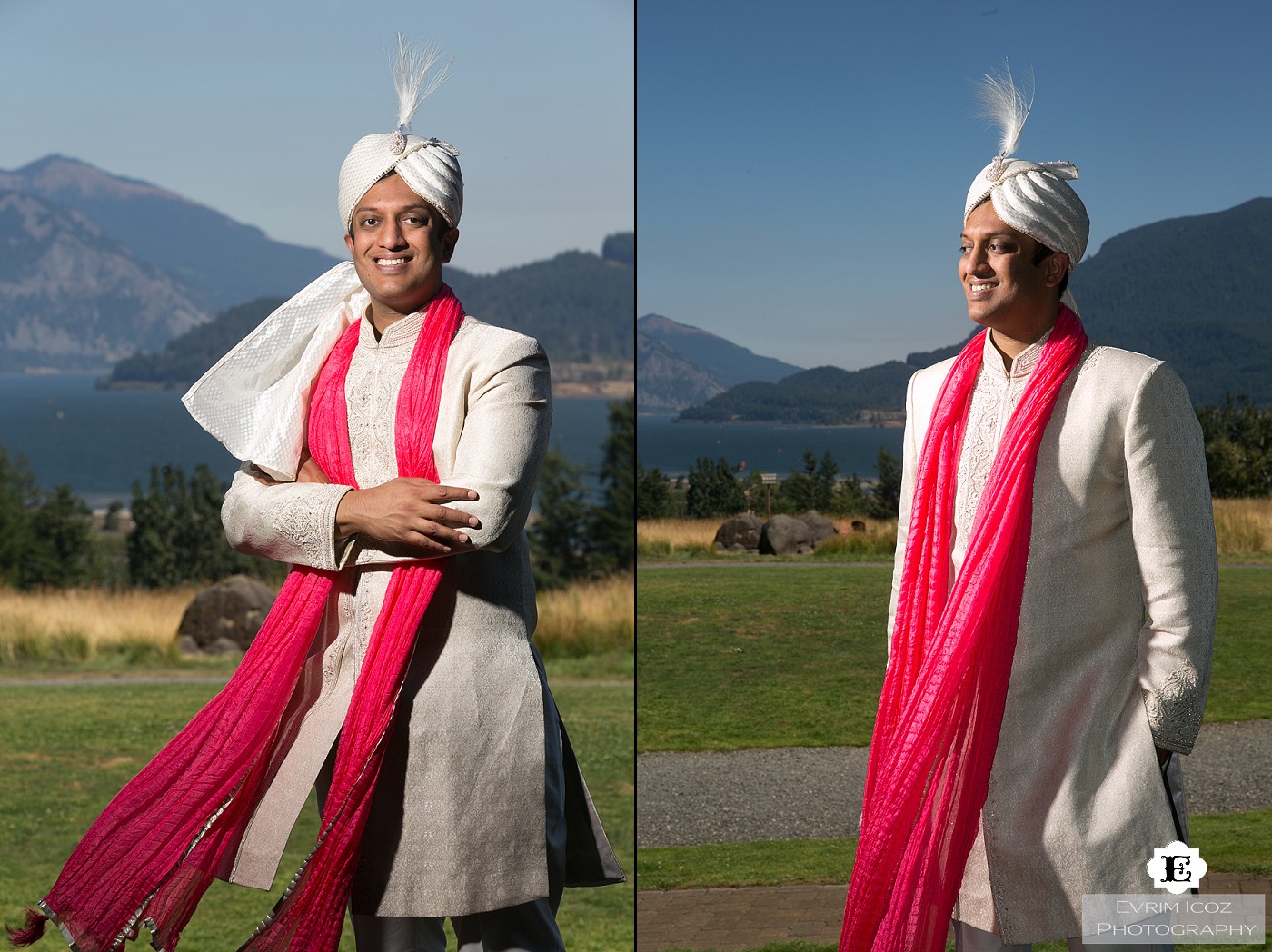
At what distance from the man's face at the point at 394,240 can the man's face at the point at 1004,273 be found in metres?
0.92

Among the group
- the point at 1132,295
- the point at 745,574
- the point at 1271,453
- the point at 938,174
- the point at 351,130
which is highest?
the point at 351,130

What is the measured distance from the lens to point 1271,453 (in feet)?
27.1

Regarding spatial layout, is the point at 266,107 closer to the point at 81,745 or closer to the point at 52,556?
the point at 52,556

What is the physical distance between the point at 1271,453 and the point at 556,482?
8.09m

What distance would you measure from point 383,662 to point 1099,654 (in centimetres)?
120

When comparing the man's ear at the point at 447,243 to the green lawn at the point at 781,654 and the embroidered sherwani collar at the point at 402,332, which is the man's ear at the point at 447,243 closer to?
the embroidered sherwani collar at the point at 402,332

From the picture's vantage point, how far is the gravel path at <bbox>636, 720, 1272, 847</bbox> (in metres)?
6.98

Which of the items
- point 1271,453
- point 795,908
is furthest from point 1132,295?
point 795,908

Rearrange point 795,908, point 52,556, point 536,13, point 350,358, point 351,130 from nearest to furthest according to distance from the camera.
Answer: point 350,358 < point 795,908 < point 52,556 < point 536,13 < point 351,130

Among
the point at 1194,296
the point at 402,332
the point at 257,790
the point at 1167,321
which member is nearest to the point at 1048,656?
the point at 402,332

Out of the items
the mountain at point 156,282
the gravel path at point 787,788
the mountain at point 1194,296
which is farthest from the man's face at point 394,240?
the mountain at point 156,282

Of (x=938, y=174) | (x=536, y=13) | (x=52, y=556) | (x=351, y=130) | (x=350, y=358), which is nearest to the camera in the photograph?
(x=350, y=358)

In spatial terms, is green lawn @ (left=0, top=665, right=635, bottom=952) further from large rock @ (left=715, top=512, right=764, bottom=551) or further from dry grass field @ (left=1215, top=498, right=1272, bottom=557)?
dry grass field @ (left=1215, top=498, right=1272, bottom=557)

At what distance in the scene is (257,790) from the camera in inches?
100
